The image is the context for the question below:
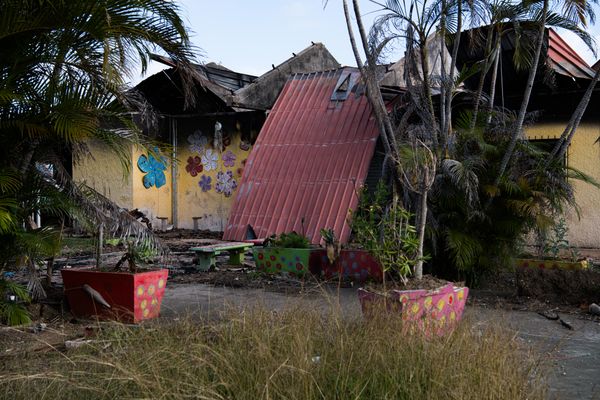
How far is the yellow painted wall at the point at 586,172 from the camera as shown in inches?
522

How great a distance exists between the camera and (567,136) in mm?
8984

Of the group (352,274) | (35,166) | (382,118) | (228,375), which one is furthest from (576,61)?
(228,375)

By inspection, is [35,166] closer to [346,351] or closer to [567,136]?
[346,351]

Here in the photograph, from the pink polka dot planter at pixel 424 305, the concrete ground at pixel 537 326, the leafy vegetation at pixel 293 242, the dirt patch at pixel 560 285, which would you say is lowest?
the concrete ground at pixel 537 326

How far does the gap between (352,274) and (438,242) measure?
155cm

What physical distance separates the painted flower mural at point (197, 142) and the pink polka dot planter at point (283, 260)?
8470mm

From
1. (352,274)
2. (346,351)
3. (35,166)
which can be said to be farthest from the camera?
(352,274)

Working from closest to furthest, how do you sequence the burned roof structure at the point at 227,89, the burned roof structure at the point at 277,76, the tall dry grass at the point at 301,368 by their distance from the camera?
1. the tall dry grass at the point at 301,368
2. the burned roof structure at the point at 227,89
3. the burned roof structure at the point at 277,76

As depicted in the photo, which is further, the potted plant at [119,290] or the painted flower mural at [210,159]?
the painted flower mural at [210,159]

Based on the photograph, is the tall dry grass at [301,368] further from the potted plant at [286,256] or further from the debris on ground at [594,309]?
the potted plant at [286,256]

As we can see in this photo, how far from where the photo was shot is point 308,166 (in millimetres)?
14883

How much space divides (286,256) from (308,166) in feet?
16.2

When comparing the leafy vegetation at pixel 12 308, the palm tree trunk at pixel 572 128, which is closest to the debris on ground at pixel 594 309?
the palm tree trunk at pixel 572 128

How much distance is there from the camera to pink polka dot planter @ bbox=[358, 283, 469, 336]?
4.91 metres
